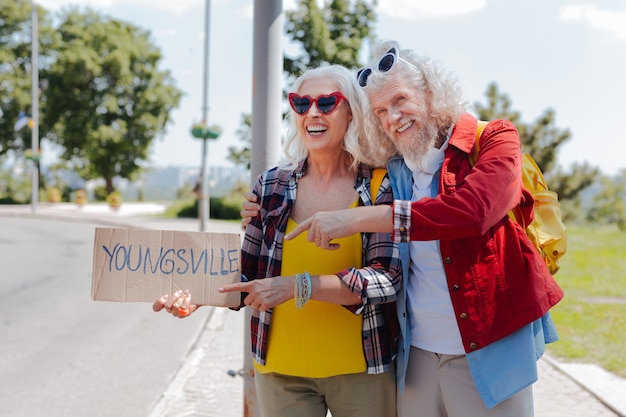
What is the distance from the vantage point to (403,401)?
2332 mm

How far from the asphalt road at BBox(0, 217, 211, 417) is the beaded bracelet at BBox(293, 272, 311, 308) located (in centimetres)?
331

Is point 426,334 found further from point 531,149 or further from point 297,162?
point 531,149

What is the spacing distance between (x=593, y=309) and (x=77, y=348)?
7.06 m

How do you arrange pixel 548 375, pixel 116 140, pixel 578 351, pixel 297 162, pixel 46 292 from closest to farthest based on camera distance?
pixel 297 162 → pixel 548 375 → pixel 578 351 → pixel 46 292 → pixel 116 140

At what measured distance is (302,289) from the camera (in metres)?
2.16

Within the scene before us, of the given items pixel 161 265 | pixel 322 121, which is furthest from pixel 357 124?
pixel 161 265

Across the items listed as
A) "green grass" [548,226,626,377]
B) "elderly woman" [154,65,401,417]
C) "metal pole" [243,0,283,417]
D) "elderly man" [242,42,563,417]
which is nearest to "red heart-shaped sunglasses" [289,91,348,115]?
"elderly woman" [154,65,401,417]

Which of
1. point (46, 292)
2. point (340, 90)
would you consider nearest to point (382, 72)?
point (340, 90)

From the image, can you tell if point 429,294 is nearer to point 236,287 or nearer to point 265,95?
point 236,287

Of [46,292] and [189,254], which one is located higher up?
[189,254]

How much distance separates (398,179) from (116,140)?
42.1m

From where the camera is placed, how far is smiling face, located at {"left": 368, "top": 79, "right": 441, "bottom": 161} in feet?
7.30

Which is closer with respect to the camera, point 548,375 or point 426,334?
point 426,334

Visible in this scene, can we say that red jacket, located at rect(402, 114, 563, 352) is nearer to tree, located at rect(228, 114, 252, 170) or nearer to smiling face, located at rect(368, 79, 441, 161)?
smiling face, located at rect(368, 79, 441, 161)
